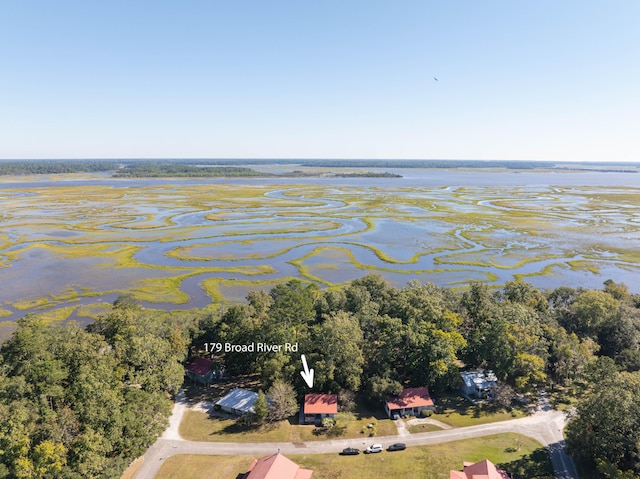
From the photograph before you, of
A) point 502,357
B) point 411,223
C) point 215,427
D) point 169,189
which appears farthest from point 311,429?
point 169,189

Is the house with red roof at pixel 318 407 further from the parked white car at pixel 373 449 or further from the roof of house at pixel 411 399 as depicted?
the roof of house at pixel 411 399

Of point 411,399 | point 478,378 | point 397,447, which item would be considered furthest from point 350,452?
point 478,378

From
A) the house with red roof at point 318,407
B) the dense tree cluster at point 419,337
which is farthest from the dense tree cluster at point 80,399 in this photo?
the house with red roof at point 318,407

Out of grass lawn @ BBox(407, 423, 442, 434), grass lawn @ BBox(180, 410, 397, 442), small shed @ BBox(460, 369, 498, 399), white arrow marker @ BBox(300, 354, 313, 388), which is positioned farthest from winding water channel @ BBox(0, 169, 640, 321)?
grass lawn @ BBox(407, 423, 442, 434)

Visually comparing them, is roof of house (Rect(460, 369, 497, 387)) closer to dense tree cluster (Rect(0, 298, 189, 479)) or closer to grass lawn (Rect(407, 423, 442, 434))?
grass lawn (Rect(407, 423, 442, 434))

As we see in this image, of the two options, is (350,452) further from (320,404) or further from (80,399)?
(80,399)
